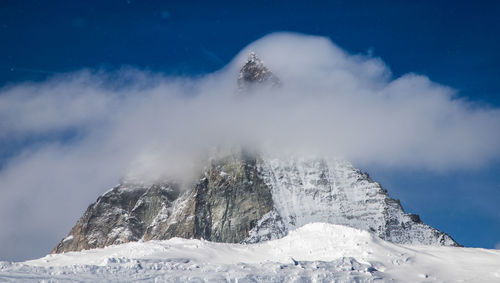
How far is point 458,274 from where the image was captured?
80188 millimetres

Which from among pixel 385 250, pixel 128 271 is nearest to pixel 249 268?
pixel 128 271

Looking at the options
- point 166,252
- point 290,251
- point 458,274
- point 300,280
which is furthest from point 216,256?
point 458,274

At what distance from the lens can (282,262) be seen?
8094 cm

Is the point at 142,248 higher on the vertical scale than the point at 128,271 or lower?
higher

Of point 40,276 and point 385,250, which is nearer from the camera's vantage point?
point 40,276

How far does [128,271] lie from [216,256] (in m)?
20.3

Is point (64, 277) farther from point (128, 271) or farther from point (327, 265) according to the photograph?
point (327, 265)

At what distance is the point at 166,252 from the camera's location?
8388 cm

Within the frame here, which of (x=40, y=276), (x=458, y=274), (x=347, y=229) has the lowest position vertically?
(x=40, y=276)

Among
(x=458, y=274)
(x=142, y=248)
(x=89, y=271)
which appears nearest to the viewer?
(x=89, y=271)

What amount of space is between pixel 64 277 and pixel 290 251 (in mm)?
42227

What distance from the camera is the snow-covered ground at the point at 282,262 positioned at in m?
69.4

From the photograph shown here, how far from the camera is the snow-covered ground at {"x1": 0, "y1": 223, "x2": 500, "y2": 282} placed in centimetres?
6944

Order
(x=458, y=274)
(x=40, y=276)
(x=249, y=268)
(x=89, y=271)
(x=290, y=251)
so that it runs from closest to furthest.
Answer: (x=40, y=276) → (x=89, y=271) → (x=249, y=268) → (x=458, y=274) → (x=290, y=251)
